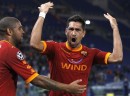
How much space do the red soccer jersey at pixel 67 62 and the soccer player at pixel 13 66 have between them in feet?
2.07

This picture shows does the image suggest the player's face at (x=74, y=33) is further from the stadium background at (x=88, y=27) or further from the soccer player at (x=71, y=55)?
the stadium background at (x=88, y=27)

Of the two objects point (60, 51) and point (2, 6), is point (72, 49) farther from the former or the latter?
point (2, 6)

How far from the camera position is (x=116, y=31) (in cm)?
496

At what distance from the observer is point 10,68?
3912mm

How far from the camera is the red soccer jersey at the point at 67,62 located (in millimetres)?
4715

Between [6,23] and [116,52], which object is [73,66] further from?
[6,23]

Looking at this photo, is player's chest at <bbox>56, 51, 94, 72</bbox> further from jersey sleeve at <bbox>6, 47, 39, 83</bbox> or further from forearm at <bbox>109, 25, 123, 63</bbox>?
jersey sleeve at <bbox>6, 47, 39, 83</bbox>

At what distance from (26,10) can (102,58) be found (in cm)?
2068

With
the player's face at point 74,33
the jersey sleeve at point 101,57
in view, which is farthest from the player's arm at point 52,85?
the jersey sleeve at point 101,57

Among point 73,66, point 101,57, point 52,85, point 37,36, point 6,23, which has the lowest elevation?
point 52,85

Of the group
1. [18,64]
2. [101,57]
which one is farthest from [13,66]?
[101,57]

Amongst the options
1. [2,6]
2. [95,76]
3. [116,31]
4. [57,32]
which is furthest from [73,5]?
[116,31]

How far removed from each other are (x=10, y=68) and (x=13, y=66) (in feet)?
0.19

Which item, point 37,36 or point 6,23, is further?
point 37,36
